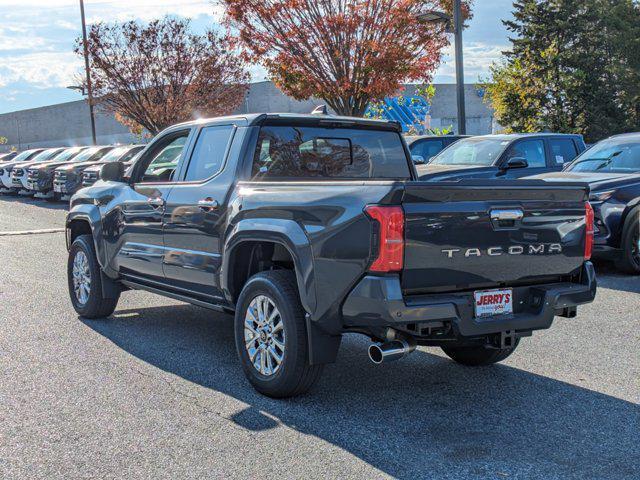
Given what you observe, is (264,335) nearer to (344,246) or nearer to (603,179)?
(344,246)

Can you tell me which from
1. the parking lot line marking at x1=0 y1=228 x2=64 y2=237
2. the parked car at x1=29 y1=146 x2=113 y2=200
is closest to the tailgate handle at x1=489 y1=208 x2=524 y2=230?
the parking lot line marking at x1=0 y1=228 x2=64 y2=237

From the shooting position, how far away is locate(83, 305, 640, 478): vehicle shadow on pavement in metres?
4.02

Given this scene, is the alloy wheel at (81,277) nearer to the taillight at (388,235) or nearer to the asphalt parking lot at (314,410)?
the asphalt parking lot at (314,410)

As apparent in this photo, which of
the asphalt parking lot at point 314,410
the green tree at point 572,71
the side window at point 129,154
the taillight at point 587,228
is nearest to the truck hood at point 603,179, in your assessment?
the asphalt parking lot at point 314,410

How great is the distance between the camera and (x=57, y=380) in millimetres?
5551

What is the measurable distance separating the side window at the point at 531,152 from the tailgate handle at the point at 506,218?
848cm

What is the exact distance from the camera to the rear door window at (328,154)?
5.81 meters

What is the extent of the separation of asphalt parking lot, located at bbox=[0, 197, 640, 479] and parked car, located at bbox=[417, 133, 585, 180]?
5440mm

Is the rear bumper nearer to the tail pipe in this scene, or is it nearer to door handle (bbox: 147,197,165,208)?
the tail pipe

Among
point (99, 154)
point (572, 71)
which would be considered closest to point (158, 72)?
point (99, 154)

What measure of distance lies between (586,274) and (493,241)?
916 millimetres

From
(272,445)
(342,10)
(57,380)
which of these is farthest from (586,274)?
(342,10)

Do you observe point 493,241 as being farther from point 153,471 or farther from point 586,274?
point 153,471

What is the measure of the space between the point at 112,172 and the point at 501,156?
7.57m
